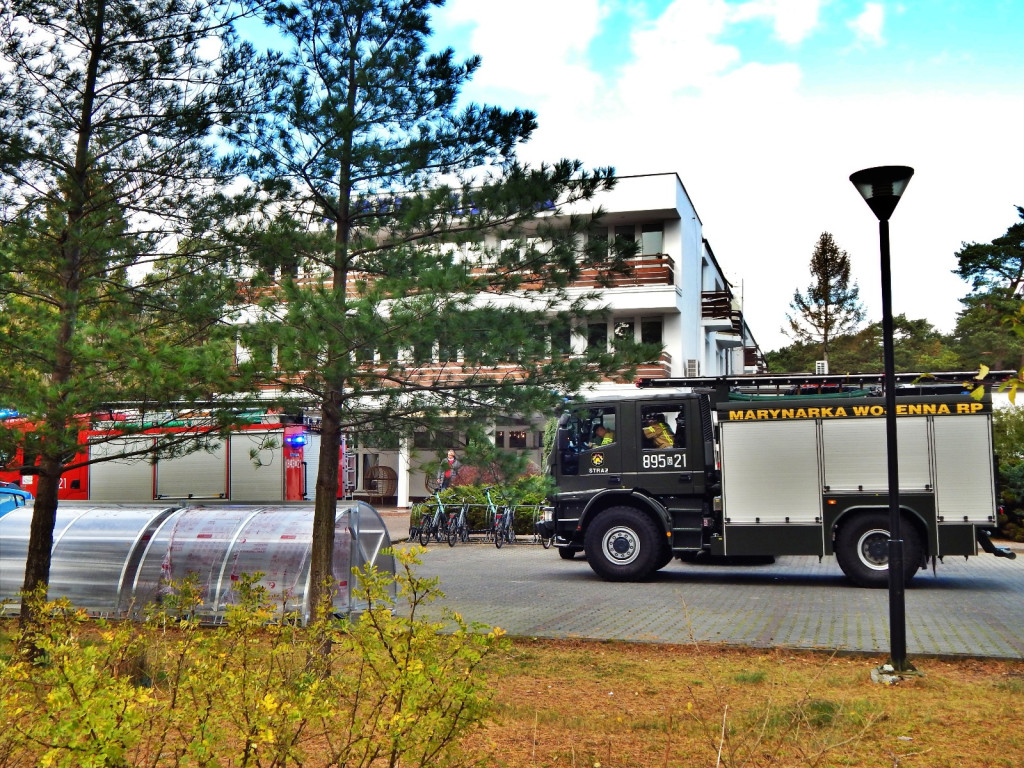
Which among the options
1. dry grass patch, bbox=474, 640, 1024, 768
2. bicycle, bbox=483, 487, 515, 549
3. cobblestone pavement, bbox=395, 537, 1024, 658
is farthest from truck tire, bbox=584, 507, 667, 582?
bicycle, bbox=483, 487, 515, 549

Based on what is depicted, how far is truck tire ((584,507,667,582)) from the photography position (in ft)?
49.3

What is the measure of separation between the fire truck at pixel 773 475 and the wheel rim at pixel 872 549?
0.02m

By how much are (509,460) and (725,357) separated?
38.9 m

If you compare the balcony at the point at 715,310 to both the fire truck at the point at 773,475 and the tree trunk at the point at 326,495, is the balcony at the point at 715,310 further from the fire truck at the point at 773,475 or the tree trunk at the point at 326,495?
the tree trunk at the point at 326,495

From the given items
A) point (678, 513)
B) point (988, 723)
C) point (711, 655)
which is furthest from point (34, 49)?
point (678, 513)

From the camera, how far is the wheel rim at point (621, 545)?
15.2 m

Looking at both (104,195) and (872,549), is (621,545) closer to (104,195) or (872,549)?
(872,549)

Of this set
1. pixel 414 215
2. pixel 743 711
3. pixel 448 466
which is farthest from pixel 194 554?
pixel 743 711

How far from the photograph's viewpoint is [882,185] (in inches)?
317

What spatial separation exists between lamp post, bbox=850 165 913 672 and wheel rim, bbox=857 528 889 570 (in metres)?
6.35

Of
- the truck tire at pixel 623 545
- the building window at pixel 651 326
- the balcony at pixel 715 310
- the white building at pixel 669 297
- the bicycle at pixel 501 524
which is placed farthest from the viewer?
the balcony at pixel 715 310

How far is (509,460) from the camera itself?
8258mm

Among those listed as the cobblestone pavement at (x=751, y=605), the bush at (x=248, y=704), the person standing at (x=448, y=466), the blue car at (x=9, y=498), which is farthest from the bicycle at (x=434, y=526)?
the bush at (x=248, y=704)

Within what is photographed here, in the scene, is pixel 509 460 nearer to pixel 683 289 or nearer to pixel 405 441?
pixel 405 441
